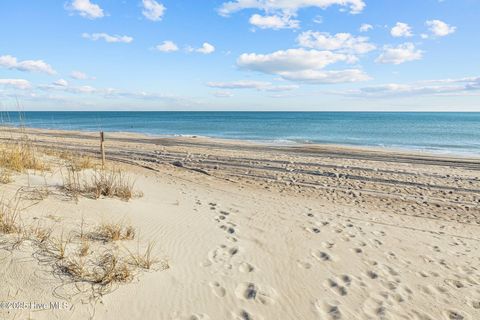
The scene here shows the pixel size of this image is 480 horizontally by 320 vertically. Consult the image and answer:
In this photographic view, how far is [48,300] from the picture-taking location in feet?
10.1

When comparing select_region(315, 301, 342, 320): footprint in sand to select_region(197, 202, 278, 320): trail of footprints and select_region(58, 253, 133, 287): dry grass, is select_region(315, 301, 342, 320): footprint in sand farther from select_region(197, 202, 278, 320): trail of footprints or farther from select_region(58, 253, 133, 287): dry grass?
select_region(58, 253, 133, 287): dry grass

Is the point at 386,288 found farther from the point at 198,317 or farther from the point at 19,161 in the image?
the point at 19,161

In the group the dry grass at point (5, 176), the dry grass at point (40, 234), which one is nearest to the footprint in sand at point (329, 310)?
the dry grass at point (40, 234)

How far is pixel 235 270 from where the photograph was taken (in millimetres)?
4289

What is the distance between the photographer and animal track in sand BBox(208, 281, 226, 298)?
3.69 m

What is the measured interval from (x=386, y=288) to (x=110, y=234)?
3878mm

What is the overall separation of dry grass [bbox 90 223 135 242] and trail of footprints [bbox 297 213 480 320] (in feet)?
8.59

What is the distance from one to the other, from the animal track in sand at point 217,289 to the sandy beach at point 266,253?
1.0 inches

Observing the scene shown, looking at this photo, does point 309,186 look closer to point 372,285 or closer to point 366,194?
point 366,194

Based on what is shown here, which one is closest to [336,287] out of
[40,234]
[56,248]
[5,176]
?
[56,248]

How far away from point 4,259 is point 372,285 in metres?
4.52

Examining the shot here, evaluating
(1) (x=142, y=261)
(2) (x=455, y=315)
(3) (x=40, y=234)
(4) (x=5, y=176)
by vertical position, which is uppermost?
(4) (x=5, y=176)

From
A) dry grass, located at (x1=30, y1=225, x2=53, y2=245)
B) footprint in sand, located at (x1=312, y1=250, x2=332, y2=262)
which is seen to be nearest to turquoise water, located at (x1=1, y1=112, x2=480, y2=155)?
dry grass, located at (x1=30, y1=225, x2=53, y2=245)

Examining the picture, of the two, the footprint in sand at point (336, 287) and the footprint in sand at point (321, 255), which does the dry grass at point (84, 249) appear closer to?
the footprint in sand at point (336, 287)
